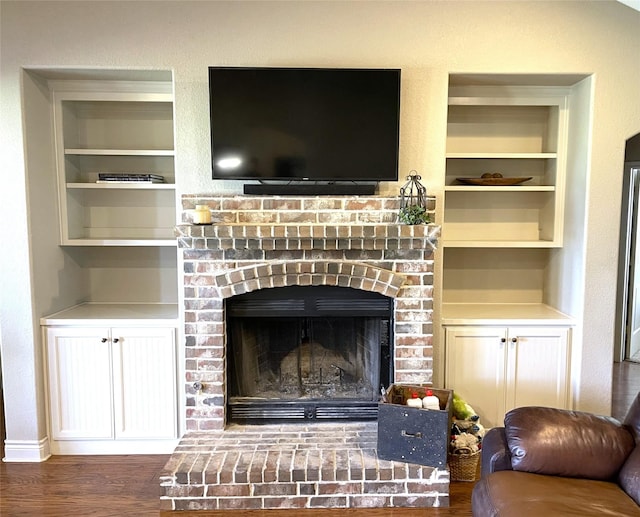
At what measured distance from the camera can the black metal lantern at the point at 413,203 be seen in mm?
2545

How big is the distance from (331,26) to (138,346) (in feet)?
7.33

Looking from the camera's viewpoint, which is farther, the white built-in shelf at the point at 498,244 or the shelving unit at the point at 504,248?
the white built-in shelf at the point at 498,244

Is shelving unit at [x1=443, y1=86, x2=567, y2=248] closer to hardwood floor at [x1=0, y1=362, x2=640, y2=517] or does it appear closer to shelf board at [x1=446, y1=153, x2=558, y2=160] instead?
shelf board at [x1=446, y1=153, x2=558, y2=160]

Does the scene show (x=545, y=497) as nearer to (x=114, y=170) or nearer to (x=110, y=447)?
(x=110, y=447)

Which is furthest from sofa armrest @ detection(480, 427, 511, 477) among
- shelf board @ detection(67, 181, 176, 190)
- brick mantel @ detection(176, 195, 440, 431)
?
shelf board @ detection(67, 181, 176, 190)

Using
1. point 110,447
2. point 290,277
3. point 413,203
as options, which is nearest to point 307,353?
point 290,277

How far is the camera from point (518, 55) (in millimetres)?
2709

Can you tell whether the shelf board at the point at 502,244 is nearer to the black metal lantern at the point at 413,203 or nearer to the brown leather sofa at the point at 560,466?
the black metal lantern at the point at 413,203

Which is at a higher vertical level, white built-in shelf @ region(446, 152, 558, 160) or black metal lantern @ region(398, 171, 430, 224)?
white built-in shelf @ region(446, 152, 558, 160)

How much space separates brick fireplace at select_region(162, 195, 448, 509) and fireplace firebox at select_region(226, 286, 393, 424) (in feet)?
0.25

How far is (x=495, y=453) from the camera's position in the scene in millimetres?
1948

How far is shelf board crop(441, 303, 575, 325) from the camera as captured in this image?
2.85 m

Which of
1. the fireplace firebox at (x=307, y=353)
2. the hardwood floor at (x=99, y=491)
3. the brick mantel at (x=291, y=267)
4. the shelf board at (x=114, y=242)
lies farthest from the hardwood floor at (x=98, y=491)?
the shelf board at (x=114, y=242)

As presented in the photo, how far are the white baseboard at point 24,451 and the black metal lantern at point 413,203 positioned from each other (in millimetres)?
2600
